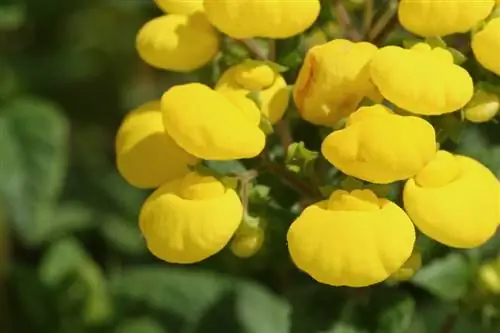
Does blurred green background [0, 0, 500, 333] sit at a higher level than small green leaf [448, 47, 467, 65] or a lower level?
lower

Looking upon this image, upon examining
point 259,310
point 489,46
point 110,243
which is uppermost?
point 489,46

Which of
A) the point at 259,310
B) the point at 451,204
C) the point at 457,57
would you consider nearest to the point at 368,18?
the point at 457,57

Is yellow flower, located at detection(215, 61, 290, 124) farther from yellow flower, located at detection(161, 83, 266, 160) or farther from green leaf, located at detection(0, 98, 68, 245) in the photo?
green leaf, located at detection(0, 98, 68, 245)

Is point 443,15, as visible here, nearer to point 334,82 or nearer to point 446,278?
point 334,82

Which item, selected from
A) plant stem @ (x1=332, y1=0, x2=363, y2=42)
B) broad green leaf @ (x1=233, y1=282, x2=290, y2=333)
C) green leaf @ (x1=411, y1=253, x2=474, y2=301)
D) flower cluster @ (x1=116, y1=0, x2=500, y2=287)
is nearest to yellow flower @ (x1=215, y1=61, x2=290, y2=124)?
flower cluster @ (x1=116, y1=0, x2=500, y2=287)

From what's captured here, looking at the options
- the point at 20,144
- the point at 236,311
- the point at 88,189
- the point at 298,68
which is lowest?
the point at 88,189

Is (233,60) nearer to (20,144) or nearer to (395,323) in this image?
(395,323)

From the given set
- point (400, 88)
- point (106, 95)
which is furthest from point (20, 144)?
point (400, 88)
